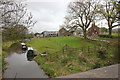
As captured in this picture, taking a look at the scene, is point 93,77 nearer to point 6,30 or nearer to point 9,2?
point 6,30

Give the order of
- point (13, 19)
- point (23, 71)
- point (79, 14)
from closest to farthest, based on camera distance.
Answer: point (13, 19) < point (23, 71) < point (79, 14)

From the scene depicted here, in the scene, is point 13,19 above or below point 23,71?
above

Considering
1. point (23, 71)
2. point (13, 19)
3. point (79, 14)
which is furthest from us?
point (79, 14)

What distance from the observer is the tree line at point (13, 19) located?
4.24m

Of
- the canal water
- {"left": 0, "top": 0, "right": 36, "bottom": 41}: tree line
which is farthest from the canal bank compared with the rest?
{"left": 0, "top": 0, "right": 36, "bottom": 41}: tree line

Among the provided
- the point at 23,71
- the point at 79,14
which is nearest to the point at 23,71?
the point at 23,71

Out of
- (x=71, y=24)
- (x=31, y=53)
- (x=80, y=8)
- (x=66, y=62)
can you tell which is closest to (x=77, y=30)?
(x=71, y=24)

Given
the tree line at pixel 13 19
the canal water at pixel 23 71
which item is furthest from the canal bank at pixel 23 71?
the tree line at pixel 13 19

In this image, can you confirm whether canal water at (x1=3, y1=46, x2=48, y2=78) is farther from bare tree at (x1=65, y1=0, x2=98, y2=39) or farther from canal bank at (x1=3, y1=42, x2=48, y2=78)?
bare tree at (x1=65, y1=0, x2=98, y2=39)

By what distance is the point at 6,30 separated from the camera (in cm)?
444

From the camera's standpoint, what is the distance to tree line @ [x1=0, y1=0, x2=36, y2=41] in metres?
4.24

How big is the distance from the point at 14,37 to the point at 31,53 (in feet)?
28.4

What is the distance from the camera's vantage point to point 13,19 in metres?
4.47

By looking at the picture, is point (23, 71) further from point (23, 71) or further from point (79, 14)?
point (79, 14)
